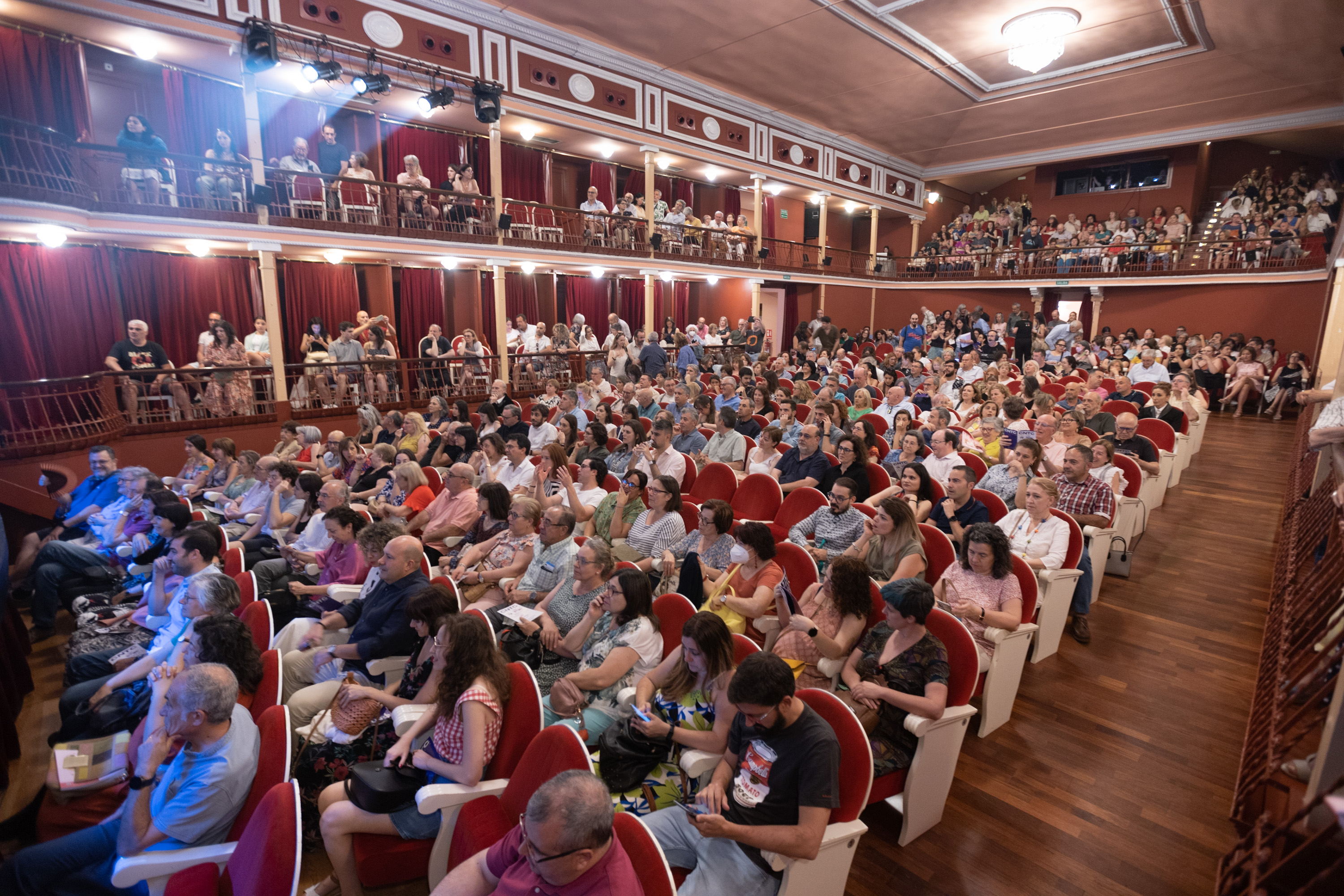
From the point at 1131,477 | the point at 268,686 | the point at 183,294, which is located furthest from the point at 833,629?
the point at 183,294

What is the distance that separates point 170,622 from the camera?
2.98m

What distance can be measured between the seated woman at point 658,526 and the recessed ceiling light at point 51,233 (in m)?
6.25

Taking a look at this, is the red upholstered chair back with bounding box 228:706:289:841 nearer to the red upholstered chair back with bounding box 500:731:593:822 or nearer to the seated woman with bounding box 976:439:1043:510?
the red upholstered chair back with bounding box 500:731:593:822

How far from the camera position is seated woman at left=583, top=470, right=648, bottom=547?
3.80 meters

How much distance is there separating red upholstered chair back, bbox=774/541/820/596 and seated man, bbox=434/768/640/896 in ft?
5.42

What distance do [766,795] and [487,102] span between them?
944cm

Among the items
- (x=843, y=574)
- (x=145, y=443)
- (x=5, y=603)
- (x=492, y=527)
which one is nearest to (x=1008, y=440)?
(x=843, y=574)

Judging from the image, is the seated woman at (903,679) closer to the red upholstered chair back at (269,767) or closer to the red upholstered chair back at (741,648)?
the red upholstered chair back at (741,648)

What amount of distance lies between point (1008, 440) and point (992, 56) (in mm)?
10263

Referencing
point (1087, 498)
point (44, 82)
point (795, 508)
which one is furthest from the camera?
point (44, 82)

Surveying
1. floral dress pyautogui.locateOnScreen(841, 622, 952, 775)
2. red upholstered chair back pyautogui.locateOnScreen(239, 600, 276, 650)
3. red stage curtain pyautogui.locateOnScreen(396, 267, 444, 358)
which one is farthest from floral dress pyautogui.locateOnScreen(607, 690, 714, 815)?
red stage curtain pyautogui.locateOnScreen(396, 267, 444, 358)

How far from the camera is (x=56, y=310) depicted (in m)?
7.17

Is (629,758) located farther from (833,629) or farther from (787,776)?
(833,629)

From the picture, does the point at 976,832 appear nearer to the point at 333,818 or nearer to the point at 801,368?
the point at 333,818
